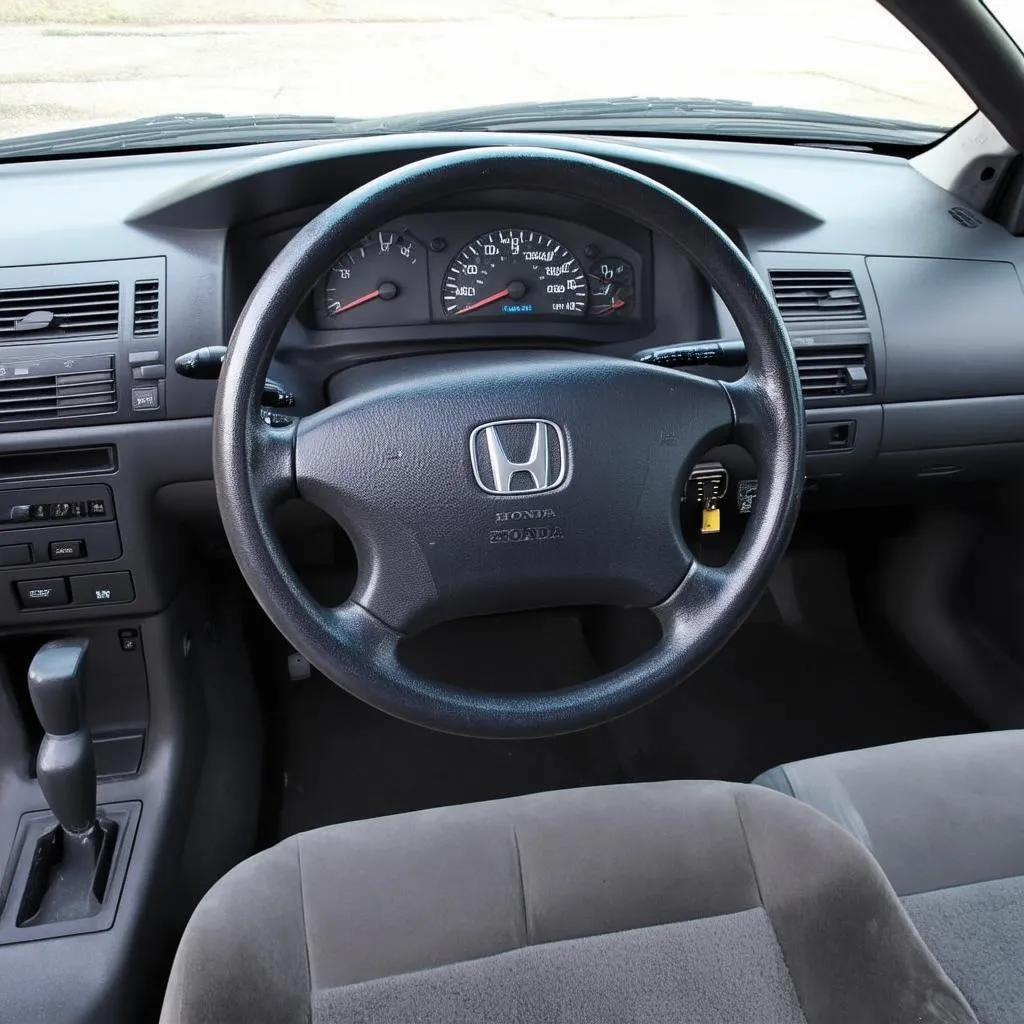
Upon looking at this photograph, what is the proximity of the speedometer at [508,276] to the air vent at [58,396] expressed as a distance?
51cm

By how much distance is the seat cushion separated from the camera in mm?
1250

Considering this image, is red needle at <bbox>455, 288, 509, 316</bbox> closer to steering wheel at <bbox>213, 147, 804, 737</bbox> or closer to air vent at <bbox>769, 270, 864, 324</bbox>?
steering wheel at <bbox>213, 147, 804, 737</bbox>

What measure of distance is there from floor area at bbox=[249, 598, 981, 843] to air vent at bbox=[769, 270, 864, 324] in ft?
2.92

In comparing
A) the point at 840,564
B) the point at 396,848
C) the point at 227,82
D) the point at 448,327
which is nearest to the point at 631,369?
the point at 448,327

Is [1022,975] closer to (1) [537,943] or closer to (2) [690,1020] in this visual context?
(2) [690,1020]

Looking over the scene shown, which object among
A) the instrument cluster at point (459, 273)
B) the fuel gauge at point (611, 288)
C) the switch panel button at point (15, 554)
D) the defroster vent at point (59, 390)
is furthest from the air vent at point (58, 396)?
the fuel gauge at point (611, 288)

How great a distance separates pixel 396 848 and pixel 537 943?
0.20 meters

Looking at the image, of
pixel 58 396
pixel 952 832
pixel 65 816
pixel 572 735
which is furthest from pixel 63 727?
pixel 952 832

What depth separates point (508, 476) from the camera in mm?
1131

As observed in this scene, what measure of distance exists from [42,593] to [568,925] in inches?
37.4

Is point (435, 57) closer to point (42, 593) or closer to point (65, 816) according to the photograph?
point (42, 593)

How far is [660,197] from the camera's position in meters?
1.10

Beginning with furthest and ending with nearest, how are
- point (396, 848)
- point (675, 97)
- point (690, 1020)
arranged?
point (675, 97) < point (396, 848) < point (690, 1020)

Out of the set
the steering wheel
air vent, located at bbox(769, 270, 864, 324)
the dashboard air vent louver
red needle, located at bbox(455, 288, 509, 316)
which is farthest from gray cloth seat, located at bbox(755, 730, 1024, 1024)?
the dashboard air vent louver
